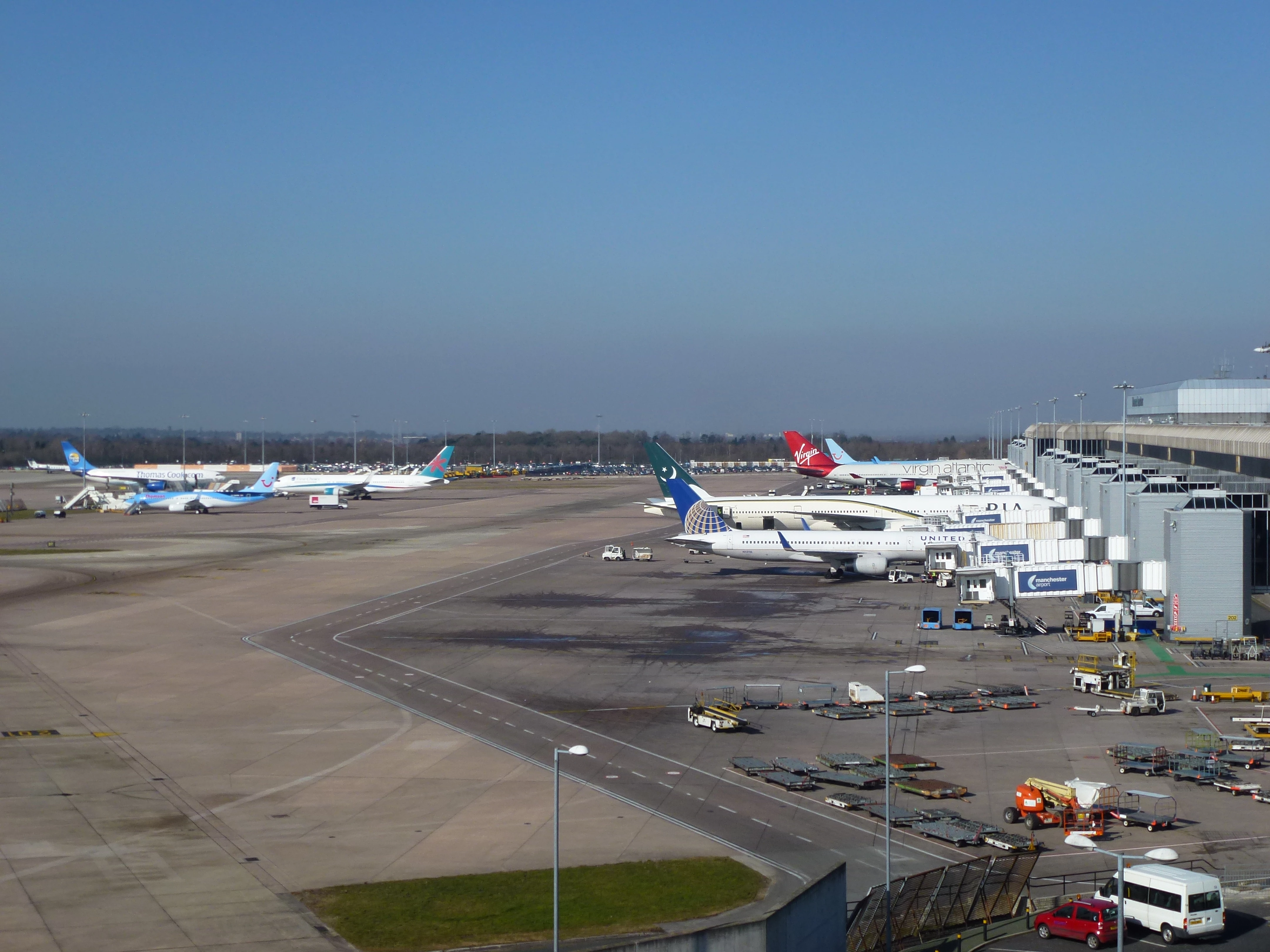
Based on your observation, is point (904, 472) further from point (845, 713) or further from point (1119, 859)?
point (1119, 859)

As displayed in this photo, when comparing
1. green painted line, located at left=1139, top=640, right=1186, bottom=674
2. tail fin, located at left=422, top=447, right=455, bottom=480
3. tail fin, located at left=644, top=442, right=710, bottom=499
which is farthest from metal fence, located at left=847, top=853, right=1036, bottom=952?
tail fin, located at left=422, top=447, right=455, bottom=480

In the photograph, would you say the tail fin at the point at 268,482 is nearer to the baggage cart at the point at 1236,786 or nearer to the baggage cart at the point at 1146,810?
the baggage cart at the point at 1236,786

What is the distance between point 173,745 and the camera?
39.2 meters

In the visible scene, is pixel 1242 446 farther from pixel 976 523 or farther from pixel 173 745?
pixel 173 745

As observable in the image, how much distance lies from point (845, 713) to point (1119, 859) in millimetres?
24855

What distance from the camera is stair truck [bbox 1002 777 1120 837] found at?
30734 mm

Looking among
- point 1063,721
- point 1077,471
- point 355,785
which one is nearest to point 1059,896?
point 1063,721

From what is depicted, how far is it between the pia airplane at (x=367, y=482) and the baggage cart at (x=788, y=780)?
5845 inches

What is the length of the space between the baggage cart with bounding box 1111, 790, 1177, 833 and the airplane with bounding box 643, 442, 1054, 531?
6183 centimetres

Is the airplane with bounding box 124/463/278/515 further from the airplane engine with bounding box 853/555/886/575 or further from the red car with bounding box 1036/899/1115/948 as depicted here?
the red car with bounding box 1036/899/1115/948

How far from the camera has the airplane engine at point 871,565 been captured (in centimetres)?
8238

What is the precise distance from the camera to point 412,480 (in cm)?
18612

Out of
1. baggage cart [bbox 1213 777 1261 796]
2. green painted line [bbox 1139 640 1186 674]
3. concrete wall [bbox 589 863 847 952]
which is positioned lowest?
green painted line [bbox 1139 640 1186 674]

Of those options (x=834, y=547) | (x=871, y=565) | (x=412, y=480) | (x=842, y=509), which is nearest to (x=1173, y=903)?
(x=871, y=565)
